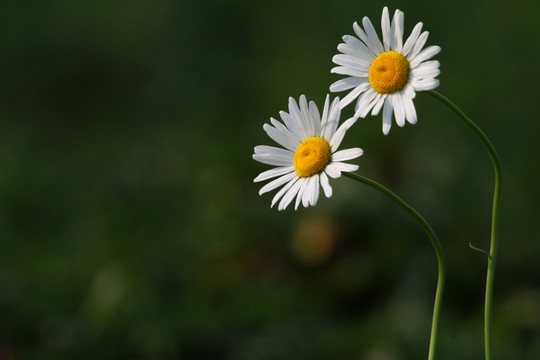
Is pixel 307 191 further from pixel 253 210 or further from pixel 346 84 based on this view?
pixel 253 210

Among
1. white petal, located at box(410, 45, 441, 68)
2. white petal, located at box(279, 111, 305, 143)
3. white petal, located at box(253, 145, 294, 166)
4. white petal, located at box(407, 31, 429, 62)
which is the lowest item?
white petal, located at box(253, 145, 294, 166)

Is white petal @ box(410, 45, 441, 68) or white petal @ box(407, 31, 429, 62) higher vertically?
white petal @ box(407, 31, 429, 62)

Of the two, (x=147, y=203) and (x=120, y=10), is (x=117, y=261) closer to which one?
(x=147, y=203)

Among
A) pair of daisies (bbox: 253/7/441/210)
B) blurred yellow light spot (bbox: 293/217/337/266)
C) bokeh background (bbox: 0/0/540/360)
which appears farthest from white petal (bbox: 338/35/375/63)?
blurred yellow light spot (bbox: 293/217/337/266)

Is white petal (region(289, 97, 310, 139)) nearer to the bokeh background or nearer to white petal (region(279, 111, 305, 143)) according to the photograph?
white petal (region(279, 111, 305, 143))

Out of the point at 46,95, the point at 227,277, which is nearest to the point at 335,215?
the point at 227,277

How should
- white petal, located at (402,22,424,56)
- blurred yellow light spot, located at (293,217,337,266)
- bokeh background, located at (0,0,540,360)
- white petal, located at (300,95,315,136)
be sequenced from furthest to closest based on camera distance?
blurred yellow light spot, located at (293,217,337,266) < bokeh background, located at (0,0,540,360) < white petal, located at (300,95,315,136) < white petal, located at (402,22,424,56)

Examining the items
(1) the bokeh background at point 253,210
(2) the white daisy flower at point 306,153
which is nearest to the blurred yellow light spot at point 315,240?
(1) the bokeh background at point 253,210

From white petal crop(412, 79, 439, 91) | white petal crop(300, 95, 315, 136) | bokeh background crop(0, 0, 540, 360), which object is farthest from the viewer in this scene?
bokeh background crop(0, 0, 540, 360)

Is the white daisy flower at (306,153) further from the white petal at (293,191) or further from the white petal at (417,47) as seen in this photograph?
the white petal at (417,47)
